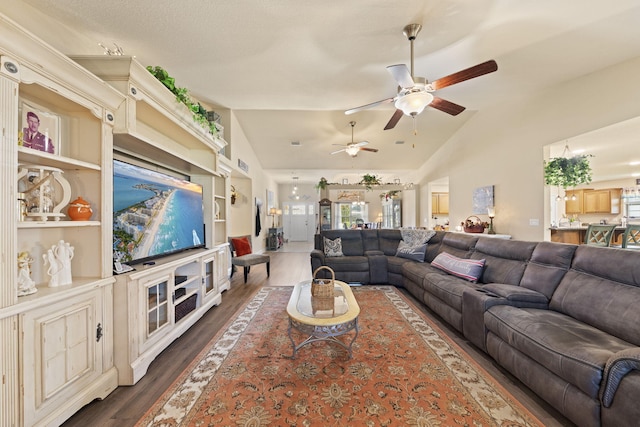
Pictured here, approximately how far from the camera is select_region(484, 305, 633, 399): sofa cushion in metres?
1.27

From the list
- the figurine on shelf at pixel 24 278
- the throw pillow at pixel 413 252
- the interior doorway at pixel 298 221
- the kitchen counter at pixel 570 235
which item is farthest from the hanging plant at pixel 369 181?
the figurine on shelf at pixel 24 278

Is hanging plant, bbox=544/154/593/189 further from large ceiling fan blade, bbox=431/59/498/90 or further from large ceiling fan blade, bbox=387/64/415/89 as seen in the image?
large ceiling fan blade, bbox=387/64/415/89

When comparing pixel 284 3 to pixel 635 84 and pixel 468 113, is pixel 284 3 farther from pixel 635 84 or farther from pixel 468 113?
pixel 468 113

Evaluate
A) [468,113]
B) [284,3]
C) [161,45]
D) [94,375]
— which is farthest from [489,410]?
[468,113]

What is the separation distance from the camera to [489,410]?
1500 mm

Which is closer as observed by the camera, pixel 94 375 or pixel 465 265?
pixel 94 375

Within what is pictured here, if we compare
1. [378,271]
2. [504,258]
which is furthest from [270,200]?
[504,258]

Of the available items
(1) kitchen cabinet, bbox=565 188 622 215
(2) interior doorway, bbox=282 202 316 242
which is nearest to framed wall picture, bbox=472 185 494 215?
(1) kitchen cabinet, bbox=565 188 622 215

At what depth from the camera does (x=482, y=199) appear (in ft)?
16.7

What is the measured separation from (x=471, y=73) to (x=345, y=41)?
1.27 m

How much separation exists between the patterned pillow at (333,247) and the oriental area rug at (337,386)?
6.42 feet

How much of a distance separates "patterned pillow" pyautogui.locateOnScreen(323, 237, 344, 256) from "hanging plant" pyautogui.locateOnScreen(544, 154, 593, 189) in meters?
3.39

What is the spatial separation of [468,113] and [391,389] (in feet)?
18.6

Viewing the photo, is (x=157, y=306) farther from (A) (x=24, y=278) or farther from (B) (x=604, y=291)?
(B) (x=604, y=291)
